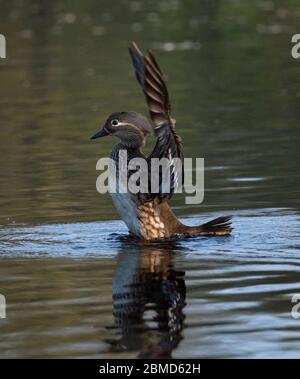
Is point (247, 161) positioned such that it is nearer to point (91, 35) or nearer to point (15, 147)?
point (15, 147)

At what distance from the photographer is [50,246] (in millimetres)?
9883

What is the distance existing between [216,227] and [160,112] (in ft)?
3.95

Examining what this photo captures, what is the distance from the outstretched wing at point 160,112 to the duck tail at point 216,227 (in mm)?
485

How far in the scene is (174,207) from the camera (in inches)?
453

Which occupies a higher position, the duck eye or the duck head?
the duck eye

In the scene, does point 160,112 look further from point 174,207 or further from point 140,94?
point 140,94

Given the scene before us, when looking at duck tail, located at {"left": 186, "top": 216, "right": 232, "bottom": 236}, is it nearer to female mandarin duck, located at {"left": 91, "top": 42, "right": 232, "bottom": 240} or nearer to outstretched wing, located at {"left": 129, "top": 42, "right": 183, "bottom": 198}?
female mandarin duck, located at {"left": 91, "top": 42, "right": 232, "bottom": 240}

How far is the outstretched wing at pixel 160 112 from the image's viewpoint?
361 inches

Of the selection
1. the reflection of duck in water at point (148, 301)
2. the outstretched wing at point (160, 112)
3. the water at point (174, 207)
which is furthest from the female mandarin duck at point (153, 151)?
the reflection of duck in water at point (148, 301)

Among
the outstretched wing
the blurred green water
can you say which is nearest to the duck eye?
the outstretched wing

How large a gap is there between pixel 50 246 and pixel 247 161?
12.8 feet

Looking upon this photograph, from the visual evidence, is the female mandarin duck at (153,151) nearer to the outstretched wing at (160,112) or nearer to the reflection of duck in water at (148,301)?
the outstretched wing at (160,112)

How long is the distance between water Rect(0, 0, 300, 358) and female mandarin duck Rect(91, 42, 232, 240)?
156 mm

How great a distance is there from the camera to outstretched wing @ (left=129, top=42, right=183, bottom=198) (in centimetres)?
918
